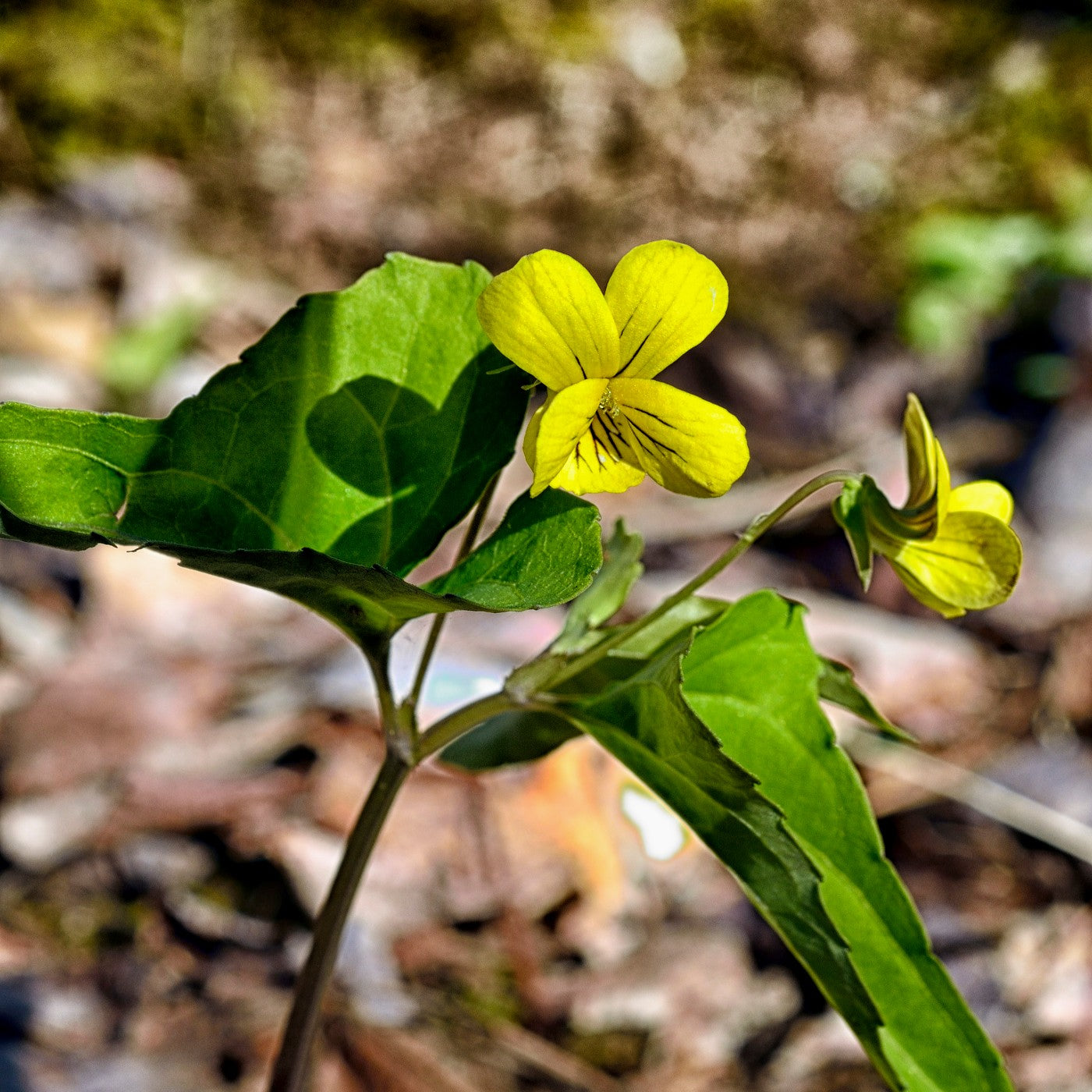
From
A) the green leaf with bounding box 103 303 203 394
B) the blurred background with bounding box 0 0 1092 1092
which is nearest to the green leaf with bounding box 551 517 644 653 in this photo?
the blurred background with bounding box 0 0 1092 1092

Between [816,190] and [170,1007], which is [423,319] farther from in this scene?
[816,190]

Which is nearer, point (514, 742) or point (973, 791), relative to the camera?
point (514, 742)

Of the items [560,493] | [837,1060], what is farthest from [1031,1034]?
[560,493]

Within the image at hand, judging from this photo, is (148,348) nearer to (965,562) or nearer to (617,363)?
Answer: (617,363)

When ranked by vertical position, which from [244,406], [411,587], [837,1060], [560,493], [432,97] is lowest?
[837,1060]

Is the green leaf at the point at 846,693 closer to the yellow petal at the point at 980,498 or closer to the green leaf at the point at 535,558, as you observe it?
the yellow petal at the point at 980,498

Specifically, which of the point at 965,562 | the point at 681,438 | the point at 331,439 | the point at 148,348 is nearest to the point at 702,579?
the point at 681,438

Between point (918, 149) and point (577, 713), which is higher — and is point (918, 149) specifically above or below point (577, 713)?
above

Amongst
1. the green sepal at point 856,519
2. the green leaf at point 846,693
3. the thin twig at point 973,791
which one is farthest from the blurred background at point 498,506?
the green sepal at point 856,519
